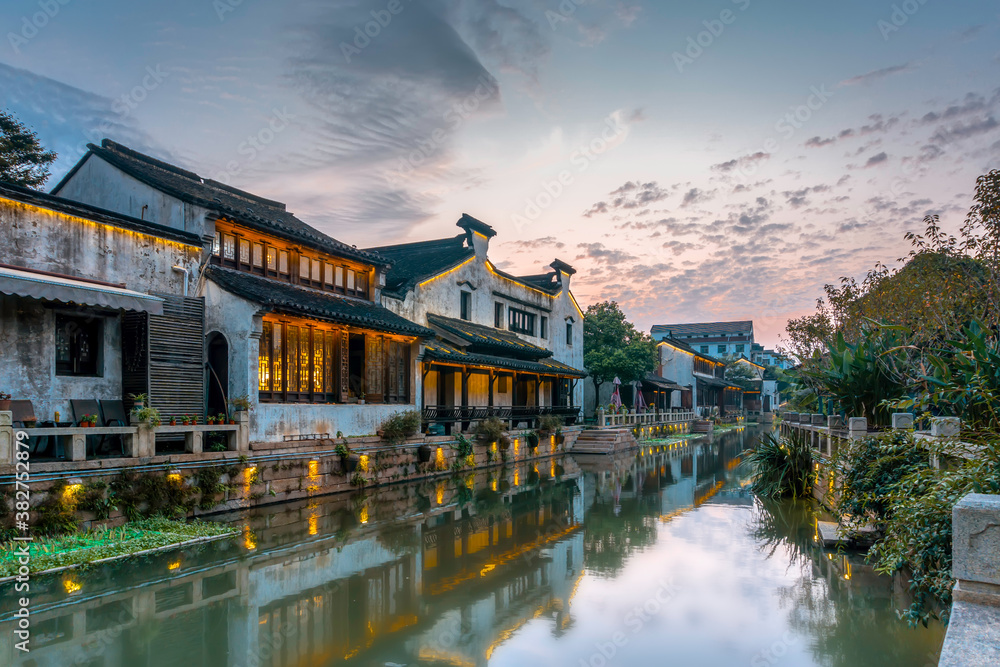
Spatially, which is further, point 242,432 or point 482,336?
point 482,336

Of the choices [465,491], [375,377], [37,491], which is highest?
[375,377]

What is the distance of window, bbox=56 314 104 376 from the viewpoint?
1266cm

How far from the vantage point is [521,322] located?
32.3m

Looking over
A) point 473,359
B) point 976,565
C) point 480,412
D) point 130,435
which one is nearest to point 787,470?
point 473,359

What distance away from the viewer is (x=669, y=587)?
9180 mm

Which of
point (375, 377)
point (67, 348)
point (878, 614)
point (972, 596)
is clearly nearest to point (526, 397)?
point (375, 377)

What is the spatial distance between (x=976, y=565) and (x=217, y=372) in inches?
587

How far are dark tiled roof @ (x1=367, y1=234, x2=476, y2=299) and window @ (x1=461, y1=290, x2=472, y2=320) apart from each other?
60.7 inches

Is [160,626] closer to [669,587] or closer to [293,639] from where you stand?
[293,639]

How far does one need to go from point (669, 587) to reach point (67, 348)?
475 inches

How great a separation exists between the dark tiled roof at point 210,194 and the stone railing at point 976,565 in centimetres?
1522

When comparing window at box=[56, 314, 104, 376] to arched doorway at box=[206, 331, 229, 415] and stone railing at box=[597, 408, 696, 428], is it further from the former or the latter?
stone railing at box=[597, 408, 696, 428]

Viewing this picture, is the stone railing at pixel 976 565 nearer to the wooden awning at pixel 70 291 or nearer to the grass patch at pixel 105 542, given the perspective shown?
the grass patch at pixel 105 542

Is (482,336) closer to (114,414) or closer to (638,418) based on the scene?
(114,414)
